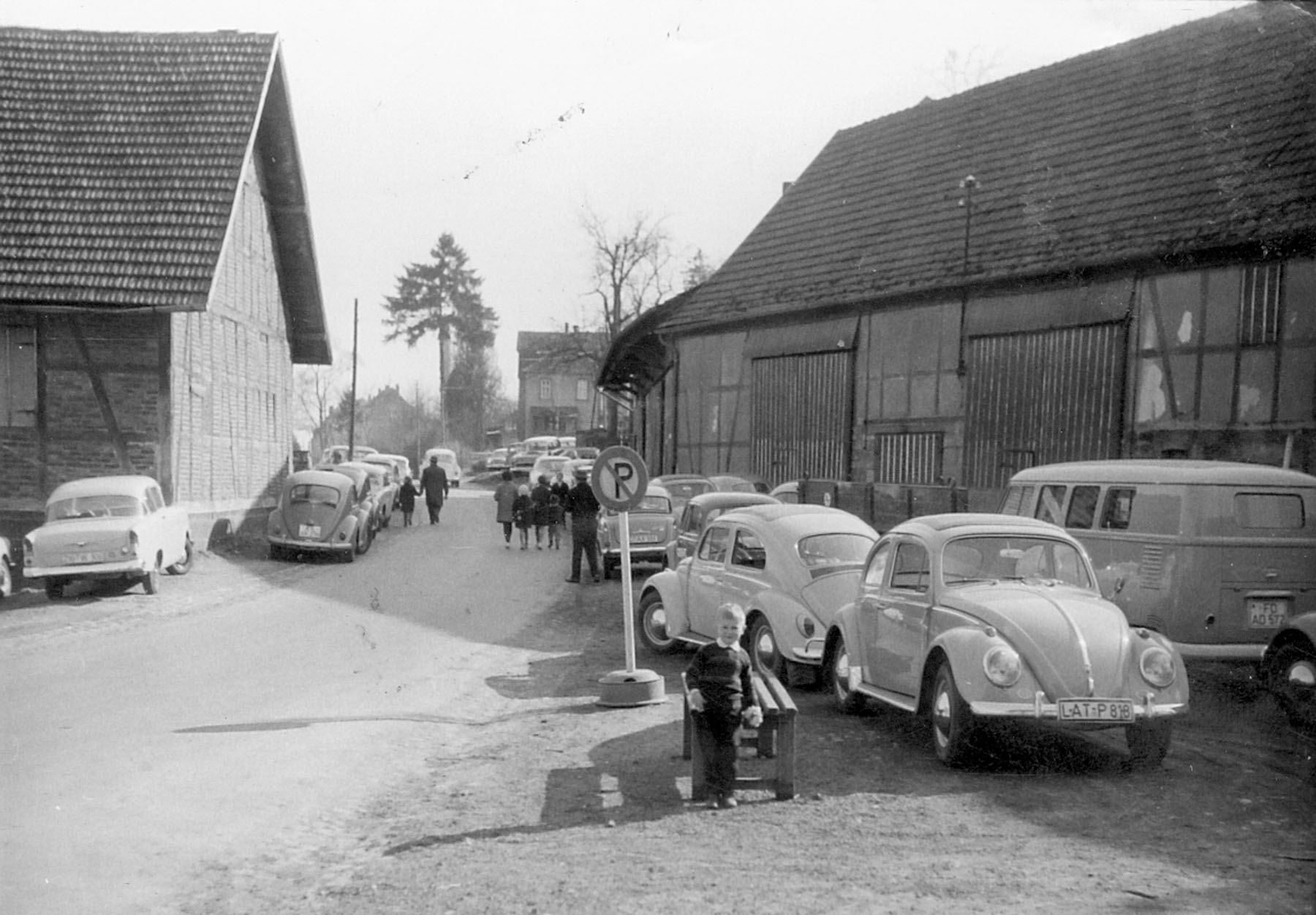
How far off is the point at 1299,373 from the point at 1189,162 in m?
4.52

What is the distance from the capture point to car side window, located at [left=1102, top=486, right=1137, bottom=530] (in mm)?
11570

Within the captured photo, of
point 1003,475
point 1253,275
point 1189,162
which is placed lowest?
point 1003,475

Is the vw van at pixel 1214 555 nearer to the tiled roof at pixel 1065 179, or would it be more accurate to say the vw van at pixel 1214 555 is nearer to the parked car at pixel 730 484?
the tiled roof at pixel 1065 179

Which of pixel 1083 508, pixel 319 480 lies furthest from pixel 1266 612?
pixel 319 480

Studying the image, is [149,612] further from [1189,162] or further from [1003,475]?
[1189,162]

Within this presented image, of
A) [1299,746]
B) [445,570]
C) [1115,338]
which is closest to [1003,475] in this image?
[1115,338]

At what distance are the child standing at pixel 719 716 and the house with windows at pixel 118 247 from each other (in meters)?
15.6

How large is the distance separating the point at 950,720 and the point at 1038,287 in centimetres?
1395

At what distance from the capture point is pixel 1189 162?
19172 mm

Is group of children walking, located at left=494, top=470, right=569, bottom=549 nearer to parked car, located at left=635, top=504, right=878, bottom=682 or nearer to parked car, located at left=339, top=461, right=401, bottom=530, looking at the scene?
parked car, located at left=339, top=461, right=401, bottom=530

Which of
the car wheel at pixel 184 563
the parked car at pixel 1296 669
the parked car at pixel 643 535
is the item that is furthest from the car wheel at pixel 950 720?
the car wheel at pixel 184 563

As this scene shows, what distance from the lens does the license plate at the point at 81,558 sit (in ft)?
55.2

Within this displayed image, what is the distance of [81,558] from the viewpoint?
16.9m

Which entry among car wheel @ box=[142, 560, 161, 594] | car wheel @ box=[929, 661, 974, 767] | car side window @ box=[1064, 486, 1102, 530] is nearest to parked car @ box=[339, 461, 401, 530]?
car wheel @ box=[142, 560, 161, 594]
